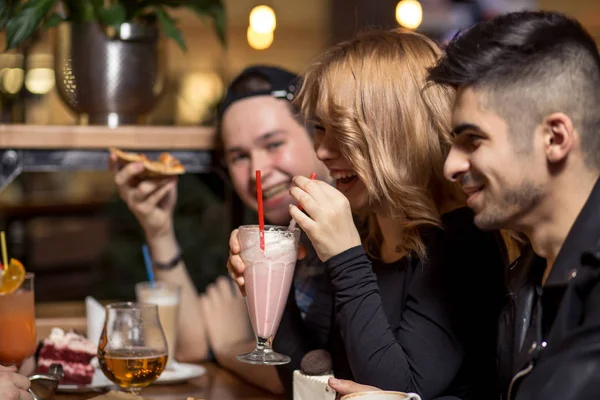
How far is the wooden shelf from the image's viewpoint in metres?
2.37

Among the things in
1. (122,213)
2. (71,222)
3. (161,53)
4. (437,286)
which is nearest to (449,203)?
(437,286)

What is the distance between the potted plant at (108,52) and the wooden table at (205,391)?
34.4 inches

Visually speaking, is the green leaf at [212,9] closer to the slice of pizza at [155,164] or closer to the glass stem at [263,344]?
the slice of pizza at [155,164]

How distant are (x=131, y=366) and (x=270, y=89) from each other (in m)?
1.05

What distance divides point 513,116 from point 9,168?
153 cm

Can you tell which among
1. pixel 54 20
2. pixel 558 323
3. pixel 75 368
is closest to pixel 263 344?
pixel 75 368

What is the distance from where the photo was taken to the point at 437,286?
165 centimetres

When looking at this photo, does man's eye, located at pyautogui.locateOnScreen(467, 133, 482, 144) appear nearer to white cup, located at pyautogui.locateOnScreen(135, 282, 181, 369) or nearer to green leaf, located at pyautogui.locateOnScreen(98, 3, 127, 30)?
white cup, located at pyautogui.locateOnScreen(135, 282, 181, 369)

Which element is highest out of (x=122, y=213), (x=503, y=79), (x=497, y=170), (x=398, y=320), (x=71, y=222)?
(x=503, y=79)

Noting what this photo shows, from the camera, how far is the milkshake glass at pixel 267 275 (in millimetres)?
1599

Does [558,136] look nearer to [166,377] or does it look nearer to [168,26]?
[166,377]

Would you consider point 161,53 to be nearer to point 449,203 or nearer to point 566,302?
point 449,203

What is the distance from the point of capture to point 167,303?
2148mm

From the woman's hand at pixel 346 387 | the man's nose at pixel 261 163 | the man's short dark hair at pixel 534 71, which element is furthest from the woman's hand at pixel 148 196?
Result: the man's short dark hair at pixel 534 71
